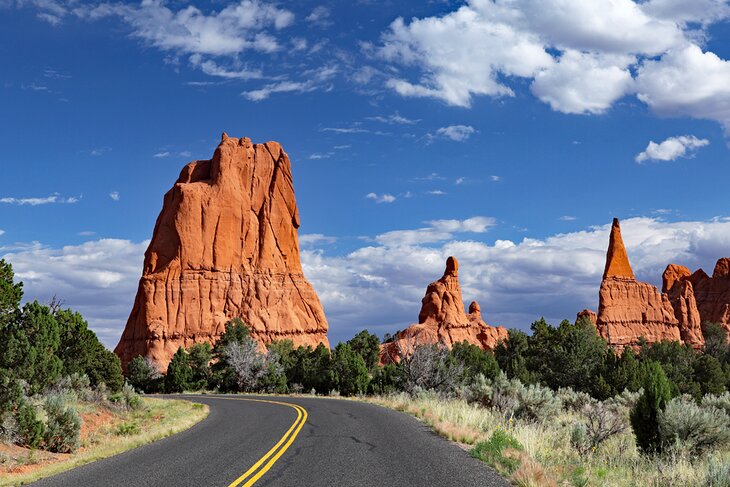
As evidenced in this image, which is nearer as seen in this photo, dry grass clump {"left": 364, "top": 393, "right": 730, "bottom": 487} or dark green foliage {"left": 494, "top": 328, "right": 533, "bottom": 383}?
dry grass clump {"left": 364, "top": 393, "right": 730, "bottom": 487}

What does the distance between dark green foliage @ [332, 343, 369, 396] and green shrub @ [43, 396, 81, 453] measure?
124ft

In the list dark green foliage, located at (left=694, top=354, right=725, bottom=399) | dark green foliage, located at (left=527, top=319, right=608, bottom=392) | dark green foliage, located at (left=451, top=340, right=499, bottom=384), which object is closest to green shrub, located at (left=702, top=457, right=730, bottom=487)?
dark green foliage, located at (left=451, top=340, right=499, bottom=384)

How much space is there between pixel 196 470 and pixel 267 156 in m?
112

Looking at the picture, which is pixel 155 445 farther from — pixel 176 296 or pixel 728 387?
pixel 176 296

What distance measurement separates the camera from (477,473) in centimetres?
1114

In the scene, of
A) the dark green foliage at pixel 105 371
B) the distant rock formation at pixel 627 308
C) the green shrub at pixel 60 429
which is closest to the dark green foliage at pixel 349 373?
the dark green foliage at pixel 105 371

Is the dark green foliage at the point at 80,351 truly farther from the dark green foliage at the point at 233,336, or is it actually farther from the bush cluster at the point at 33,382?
the dark green foliage at the point at 233,336

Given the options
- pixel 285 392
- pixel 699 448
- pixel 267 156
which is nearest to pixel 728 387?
pixel 285 392

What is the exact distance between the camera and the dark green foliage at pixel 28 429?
19.4 metres

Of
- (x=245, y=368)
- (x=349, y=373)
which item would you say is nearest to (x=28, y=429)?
(x=349, y=373)

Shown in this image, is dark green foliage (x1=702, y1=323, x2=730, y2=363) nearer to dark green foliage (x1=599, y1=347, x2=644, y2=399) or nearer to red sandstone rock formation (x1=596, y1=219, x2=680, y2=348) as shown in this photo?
red sandstone rock formation (x1=596, y1=219, x2=680, y2=348)

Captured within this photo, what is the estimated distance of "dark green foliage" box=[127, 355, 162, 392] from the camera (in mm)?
77938

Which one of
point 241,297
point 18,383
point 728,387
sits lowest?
point 728,387

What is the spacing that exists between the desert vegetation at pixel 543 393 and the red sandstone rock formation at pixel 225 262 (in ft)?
50.8
